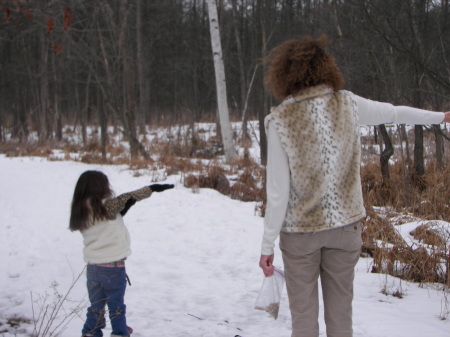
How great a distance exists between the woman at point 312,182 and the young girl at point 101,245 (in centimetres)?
124

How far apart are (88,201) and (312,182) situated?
156cm

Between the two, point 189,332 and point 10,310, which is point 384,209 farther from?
point 10,310

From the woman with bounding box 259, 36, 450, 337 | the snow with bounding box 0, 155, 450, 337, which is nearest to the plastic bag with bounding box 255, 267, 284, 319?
the woman with bounding box 259, 36, 450, 337

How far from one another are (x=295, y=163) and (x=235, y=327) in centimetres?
176

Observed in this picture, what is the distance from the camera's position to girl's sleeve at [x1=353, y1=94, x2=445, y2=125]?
7.22ft

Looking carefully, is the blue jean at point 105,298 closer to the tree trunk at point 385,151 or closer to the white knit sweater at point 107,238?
the white knit sweater at point 107,238

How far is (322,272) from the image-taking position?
215 centimetres

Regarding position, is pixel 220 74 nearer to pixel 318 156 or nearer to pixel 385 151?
pixel 385 151

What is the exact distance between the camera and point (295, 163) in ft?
6.65

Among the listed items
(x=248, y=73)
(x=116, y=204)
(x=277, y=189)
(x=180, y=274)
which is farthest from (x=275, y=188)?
(x=248, y=73)

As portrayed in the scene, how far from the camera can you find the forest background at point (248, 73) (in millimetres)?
5117

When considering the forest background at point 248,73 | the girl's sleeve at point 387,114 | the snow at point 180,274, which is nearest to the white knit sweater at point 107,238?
the snow at point 180,274

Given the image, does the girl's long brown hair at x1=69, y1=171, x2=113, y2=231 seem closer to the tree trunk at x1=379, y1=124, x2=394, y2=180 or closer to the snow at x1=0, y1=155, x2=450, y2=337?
the snow at x1=0, y1=155, x2=450, y2=337

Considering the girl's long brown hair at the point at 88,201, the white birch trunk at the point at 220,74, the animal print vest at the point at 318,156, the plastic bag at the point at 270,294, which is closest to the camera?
the animal print vest at the point at 318,156
